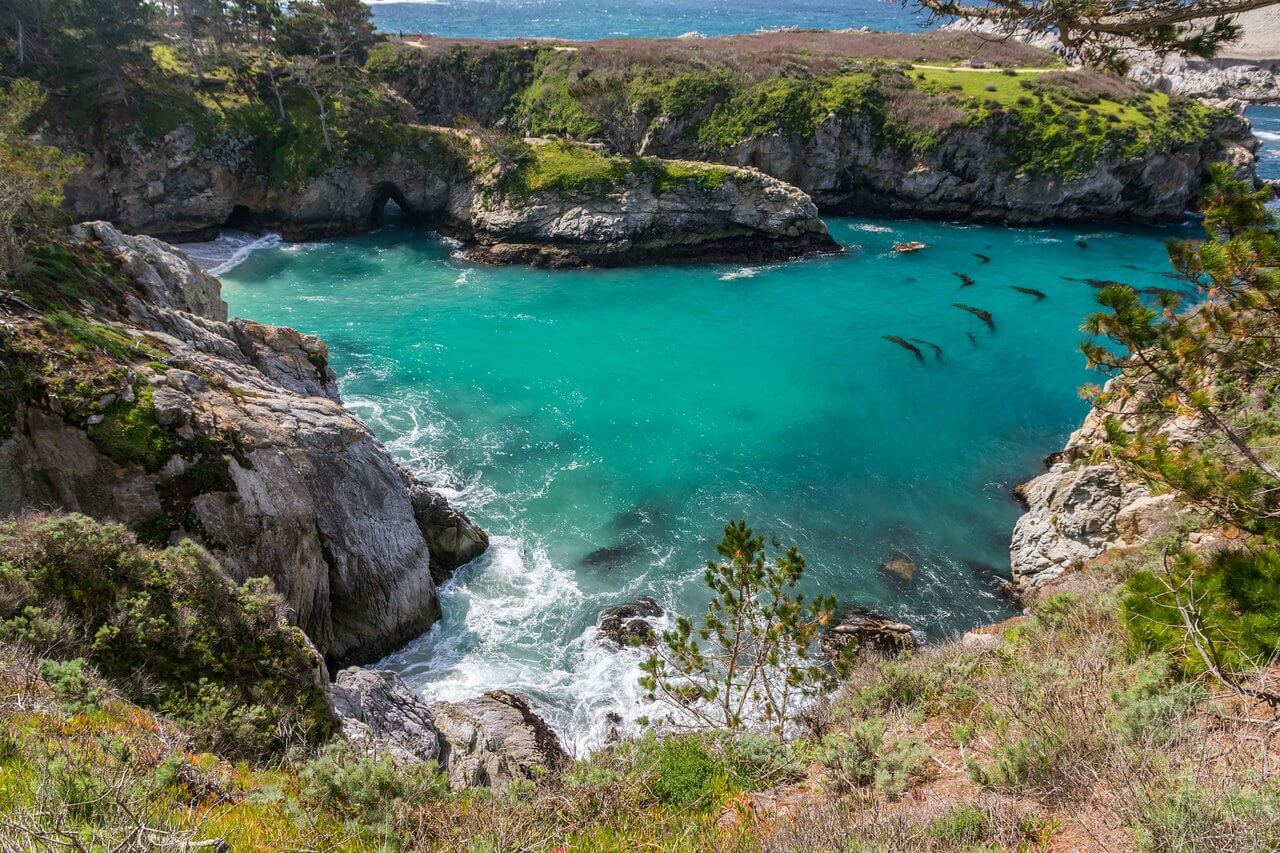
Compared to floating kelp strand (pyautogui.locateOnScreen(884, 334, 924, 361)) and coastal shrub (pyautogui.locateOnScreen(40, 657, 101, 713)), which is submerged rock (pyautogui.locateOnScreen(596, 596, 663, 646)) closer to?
coastal shrub (pyautogui.locateOnScreen(40, 657, 101, 713))

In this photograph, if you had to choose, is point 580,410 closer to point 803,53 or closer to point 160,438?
point 160,438

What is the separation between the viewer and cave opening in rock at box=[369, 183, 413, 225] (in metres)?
55.4

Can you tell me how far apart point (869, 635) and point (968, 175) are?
55.3 m

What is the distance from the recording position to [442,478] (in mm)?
26078

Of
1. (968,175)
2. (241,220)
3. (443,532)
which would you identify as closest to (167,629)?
(443,532)

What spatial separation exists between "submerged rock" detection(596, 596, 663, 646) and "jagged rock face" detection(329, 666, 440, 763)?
260 inches

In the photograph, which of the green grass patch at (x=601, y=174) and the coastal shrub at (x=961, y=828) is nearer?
the coastal shrub at (x=961, y=828)

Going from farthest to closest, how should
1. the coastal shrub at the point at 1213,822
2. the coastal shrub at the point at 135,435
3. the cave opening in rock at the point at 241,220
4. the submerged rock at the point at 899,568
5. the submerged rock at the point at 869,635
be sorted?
the cave opening in rock at the point at 241,220
the submerged rock at the point at 899,568
the submerged rock at the point at 869,635
the coastal shrub at the point at 135,435
the coastal shrub at the point at 1213,822

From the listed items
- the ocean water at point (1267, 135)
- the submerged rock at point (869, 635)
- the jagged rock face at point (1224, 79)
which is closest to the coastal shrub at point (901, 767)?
the submerged rock at point (869, 635)

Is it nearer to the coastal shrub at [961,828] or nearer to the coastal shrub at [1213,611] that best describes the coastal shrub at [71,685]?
the coastal shrub at [961,828]

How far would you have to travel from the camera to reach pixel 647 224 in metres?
50.1

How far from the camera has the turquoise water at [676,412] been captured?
20.9m

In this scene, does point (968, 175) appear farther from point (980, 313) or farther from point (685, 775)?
point (685, 775)

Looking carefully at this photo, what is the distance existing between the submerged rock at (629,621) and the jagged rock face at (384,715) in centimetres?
659
